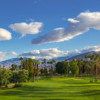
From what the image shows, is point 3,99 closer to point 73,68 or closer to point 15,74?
point 15,74

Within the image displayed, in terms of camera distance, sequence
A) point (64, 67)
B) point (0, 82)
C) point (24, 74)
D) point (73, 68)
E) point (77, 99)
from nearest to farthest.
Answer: point (77, 99) < point (0, 82) < point (24, 74) < point (73, 68) < point (64, 67)

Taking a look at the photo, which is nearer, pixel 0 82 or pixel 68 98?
pixel 68 98

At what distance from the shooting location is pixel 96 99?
120 ft

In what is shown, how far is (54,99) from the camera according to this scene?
121 ft

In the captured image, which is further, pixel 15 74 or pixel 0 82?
pixel 15 74

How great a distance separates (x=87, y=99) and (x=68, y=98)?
4.62 meters

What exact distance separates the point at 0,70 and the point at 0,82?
622 cm

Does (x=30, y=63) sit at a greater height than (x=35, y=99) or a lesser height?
greater

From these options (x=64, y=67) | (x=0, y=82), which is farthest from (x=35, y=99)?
(x=64, y=67)

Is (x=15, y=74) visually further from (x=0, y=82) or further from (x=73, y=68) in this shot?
(x=73, y=68)

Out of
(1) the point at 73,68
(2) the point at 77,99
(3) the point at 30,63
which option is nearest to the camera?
(2) the point at 77,99

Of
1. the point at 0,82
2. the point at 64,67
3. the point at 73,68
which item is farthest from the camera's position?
the point at 64,67

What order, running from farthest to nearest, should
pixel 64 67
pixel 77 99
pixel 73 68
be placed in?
pixel 64 67 → pixel 73 68 → pixel 77 99

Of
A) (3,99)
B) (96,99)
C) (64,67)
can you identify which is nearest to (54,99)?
(96,99)
